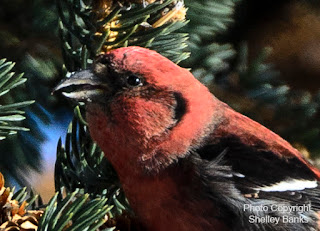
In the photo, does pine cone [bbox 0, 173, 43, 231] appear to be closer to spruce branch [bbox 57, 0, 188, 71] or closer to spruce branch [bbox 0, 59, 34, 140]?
spruce branch [bbox 0, 59, 34, 140]

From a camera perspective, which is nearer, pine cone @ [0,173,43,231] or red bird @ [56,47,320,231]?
pine cone @ [0,173,43,231]

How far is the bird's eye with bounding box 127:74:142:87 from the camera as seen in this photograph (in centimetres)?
97

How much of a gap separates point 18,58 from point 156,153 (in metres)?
0.34

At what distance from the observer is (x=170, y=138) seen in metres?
0.99

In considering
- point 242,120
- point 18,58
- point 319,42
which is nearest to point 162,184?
point 242,120

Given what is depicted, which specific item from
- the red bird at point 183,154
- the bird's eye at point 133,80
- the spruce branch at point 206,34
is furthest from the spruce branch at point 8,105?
the spruce branch at point 206,34

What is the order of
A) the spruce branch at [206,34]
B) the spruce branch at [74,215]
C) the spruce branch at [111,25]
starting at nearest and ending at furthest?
the spruce branch at [74,215]
the spruce branch at [111,25]
the spruce branch at [206,34]

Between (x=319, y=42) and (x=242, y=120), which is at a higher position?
(x=242, y=120)

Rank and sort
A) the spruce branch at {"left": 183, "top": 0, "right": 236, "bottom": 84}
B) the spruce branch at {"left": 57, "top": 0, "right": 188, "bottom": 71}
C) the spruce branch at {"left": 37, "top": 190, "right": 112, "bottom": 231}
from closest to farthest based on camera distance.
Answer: the spruce branch at {"left": 37, "top": 190, "right": 112, "bottom": 231}
the spruce branch at {"left": 57, "top": 0, "right": 188, "bottom": 71}
the spruce branch at {"left": 183, "top": 0, "right": 236, "bottom": 84}

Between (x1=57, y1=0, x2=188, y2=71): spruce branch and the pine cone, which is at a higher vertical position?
(x1=57, y1=0, x2=188, y2=71): spruce branch

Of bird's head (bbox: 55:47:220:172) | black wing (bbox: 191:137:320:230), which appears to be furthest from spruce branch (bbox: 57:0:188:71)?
black wing (bbox: 191:137:320:230)

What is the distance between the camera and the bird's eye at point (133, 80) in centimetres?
97

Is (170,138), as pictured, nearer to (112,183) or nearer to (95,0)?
(112,183)

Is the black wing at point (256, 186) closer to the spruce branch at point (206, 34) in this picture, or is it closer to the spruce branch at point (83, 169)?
the spruce branch at point (83, 169)
